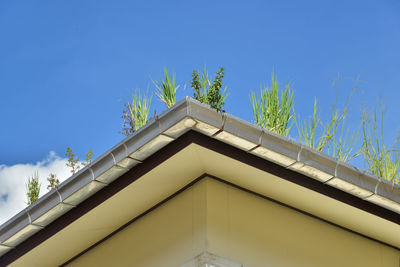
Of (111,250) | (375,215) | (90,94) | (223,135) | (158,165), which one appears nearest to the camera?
(223,135)

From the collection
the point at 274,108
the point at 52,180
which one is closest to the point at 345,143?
the point at 274,108

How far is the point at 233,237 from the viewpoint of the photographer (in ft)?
17.8

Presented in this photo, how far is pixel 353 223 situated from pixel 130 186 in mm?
1837

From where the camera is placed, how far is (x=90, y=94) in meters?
9.09

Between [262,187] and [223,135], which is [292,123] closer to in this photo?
[262,187]

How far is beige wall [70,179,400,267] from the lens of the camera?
5395 millimetres

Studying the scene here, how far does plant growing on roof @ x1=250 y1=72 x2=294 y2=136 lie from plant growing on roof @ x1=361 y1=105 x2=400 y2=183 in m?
0.64

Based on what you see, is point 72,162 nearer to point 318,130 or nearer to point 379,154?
point 318,130

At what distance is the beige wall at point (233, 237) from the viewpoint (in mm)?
5395

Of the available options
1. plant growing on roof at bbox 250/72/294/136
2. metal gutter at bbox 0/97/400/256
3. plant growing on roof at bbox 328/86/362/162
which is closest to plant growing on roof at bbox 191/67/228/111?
metal gutter at bbox 0/97/400/256

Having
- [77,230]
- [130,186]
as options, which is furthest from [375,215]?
[77,230]

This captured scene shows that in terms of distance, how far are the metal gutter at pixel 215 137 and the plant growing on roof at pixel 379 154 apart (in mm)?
546

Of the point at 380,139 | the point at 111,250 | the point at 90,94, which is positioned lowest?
the point at 111,250

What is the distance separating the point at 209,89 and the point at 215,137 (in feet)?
1.57
